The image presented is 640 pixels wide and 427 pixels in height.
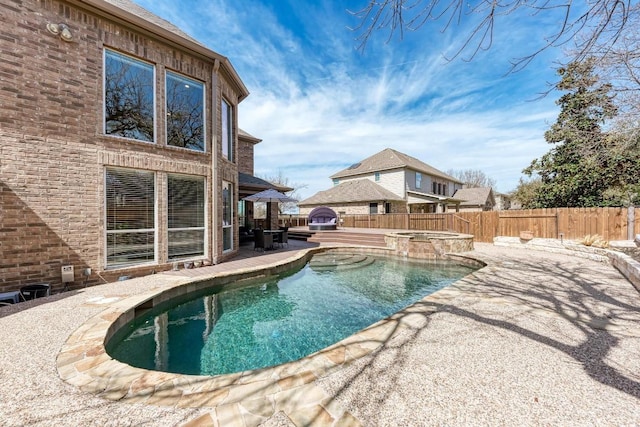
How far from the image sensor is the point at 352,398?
90.1 inches

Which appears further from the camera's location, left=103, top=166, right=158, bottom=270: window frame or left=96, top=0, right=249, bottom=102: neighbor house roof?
left=103, top=166, right=158, bottom=270: window frame

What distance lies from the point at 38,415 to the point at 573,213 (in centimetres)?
1794

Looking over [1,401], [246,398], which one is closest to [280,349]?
[246,398]

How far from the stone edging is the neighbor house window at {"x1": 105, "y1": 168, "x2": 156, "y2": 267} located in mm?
12156

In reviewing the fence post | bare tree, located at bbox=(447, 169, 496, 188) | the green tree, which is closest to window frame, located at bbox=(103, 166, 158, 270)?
the fence post

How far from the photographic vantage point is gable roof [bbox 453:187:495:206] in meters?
32.7

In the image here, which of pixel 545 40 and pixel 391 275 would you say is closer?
pixel 545 40

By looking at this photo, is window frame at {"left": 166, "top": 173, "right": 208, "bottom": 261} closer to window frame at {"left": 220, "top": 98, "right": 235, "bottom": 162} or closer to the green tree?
window frame at {"left": 220, "top": 98, "right": 235, "bottom": 162}

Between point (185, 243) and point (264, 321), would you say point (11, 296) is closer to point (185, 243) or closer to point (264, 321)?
point (185, 243)

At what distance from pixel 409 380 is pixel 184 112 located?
889cm

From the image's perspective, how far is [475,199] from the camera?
1303 inches

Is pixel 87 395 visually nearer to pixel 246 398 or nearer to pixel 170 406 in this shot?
pixel 170 406

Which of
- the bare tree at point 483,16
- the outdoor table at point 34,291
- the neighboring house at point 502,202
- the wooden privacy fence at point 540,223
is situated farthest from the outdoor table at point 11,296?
the neighboring house at point 502,202

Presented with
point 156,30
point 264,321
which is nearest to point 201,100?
point 156,30
